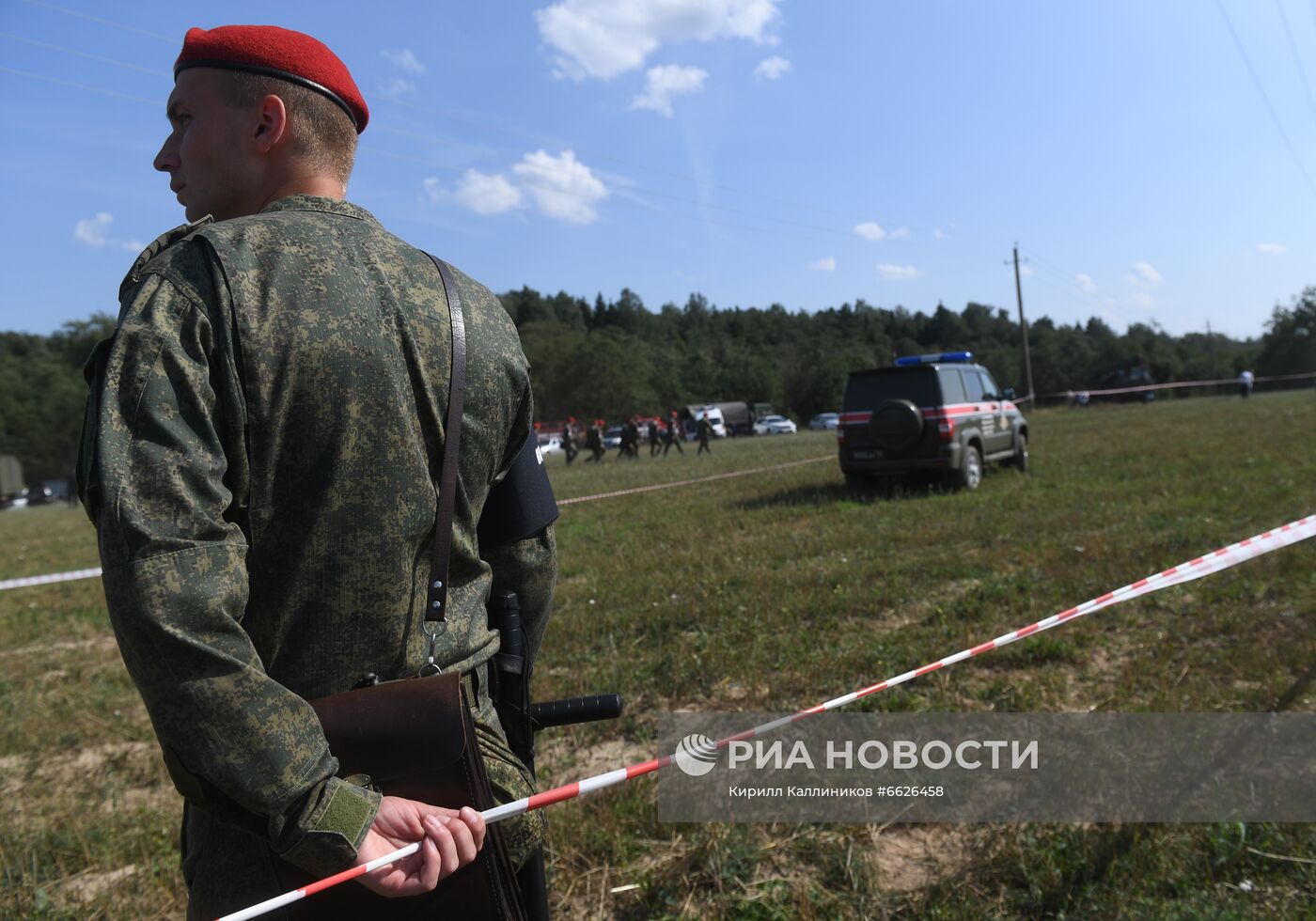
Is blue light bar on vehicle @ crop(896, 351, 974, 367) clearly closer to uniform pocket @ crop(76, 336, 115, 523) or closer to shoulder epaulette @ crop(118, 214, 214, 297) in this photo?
shoulder epaulette @ crop(118, 214, 214, 297)

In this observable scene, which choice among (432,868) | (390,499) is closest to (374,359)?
(390,499)

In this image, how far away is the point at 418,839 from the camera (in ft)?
4.17

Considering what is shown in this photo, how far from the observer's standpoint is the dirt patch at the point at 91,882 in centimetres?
309

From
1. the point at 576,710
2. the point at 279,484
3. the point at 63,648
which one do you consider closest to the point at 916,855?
the point at 576,710

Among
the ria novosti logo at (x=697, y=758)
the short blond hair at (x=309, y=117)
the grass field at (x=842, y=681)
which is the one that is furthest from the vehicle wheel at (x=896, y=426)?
the short blond hair at (x=309, y=117)

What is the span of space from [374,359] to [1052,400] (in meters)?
79.1

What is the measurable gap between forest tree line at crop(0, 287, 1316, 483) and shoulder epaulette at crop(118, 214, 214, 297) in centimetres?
6898

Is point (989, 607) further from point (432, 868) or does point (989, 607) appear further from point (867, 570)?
point (432, 868)

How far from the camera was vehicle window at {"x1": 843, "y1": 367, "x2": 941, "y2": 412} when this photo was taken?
11.8m

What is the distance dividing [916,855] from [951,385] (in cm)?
1001

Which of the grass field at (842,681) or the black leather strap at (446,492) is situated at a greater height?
the black leather strap at (446,492)

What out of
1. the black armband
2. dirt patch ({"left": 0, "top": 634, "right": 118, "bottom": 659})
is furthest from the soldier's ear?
dirt patch ({"left": 0, "top": 634, "right": 118, "bottom": 659})

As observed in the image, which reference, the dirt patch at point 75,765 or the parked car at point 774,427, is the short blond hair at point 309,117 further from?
the parked car at point 774,427

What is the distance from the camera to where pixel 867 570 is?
6883 millimetres
